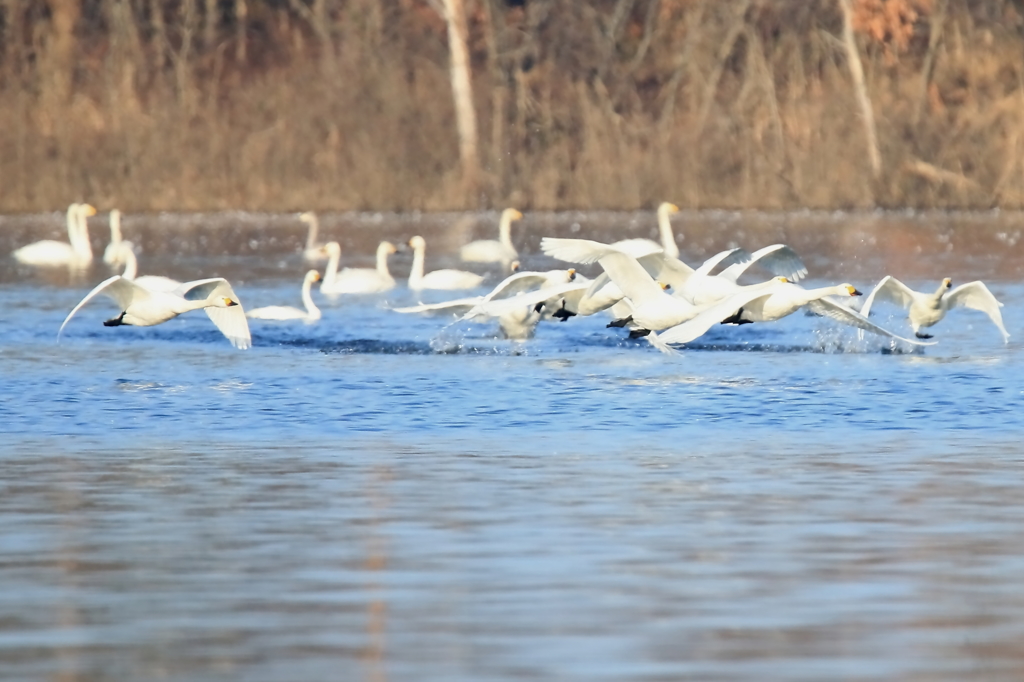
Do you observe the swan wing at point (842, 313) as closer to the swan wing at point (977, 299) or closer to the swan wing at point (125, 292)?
the swan wing at point (977, 299)

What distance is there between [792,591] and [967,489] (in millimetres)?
2625

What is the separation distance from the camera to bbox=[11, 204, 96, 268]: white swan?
29859 millimetres

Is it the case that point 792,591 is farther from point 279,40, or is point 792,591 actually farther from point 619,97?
point 279,40

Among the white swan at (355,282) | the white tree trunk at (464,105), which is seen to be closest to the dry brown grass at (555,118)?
the white tree trunk at (464,105)

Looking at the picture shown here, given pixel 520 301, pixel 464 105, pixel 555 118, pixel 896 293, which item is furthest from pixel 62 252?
pixel 896 293

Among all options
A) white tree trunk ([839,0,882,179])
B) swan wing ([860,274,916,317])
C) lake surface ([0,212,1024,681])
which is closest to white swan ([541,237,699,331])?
lake surface ([0,212,1024,681])

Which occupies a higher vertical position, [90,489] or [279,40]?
[279,40]

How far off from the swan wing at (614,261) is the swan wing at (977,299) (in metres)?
2.82

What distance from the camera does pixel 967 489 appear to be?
9.50m

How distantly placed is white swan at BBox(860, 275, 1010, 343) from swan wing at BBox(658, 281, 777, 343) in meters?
2.23

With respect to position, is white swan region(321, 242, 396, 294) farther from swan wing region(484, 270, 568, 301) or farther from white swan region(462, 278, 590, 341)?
white swan region(462, 278, 590, 341)

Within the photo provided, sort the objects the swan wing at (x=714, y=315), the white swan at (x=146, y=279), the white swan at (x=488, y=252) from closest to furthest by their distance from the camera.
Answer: the swan wing at (x=714, y=315) < the white swan at (x=146, y=279) < the white swan at (x=488, y=252)

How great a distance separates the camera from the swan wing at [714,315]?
13070 millimetres

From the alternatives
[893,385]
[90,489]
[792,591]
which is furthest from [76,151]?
[792,591]
